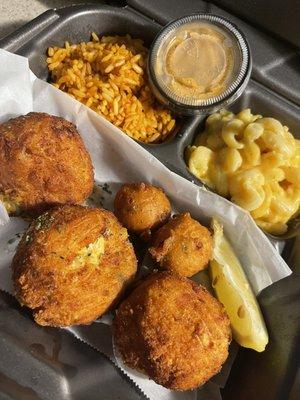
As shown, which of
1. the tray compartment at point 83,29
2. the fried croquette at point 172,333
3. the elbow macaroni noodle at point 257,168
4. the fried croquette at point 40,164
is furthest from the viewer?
the tray compartment at point 83,29

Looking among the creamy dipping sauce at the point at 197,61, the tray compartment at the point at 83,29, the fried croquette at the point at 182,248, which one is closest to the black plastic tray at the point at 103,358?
the tray compartment at the point at 83,29

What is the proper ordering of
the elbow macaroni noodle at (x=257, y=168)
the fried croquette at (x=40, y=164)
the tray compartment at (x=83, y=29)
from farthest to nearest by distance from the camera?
the tray compartment at (x=83, y=29)
the elbow macaroni noodle at (x=257, y=168)
the fried croquette at (x=40, y=164)

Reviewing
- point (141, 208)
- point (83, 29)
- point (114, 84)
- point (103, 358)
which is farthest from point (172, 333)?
point (83, 29)

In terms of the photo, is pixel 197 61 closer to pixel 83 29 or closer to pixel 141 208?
pixel 83 29

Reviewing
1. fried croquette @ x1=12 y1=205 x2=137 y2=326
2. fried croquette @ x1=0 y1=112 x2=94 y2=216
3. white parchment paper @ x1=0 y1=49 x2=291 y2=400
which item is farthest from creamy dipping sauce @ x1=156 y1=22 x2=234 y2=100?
fried croquette @ x1=12 y1=205 x2=137 y2=326

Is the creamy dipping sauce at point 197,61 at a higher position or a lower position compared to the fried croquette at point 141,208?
higher

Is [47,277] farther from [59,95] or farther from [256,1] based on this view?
[256,1]

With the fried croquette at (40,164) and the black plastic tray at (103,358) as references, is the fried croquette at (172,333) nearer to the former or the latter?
the black plastic tray at (103,358)

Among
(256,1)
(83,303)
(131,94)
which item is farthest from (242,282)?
(256,1)
